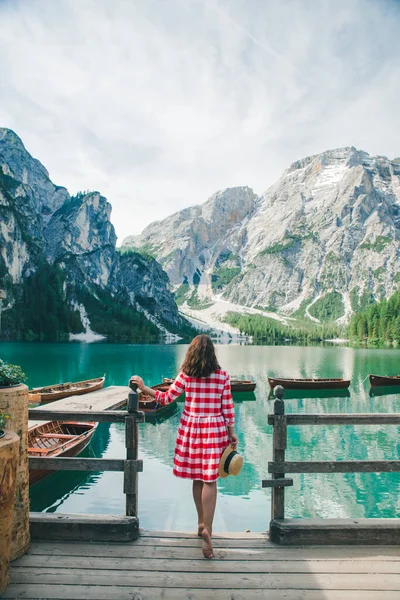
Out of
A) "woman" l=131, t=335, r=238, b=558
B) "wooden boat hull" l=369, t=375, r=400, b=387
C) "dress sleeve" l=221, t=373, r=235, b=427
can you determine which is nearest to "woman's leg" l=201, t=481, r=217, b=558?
"woman" l=131, t=335, r=238, b=558

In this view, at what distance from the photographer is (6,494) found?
5152 mm

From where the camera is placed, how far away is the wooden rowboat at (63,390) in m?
37.0

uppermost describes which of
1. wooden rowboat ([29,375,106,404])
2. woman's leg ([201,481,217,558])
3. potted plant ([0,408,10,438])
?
potted plant ([0,408,10,438])

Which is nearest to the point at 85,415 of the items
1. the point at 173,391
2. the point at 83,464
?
the point at 83,464

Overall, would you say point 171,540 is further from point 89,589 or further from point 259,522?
point 259,522

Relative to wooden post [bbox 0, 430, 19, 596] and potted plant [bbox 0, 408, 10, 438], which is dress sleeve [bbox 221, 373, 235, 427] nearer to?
wooden post [bbox 0, 430, 19, 596]

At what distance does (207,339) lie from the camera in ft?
21.2

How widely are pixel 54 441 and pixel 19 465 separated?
569 inches

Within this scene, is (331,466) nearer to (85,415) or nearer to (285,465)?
(285,465)

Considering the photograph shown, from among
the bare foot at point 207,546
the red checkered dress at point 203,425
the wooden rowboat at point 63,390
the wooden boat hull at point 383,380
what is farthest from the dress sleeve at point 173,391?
the wooden boat hull at point 383,380

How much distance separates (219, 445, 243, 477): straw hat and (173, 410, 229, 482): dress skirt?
7 cm

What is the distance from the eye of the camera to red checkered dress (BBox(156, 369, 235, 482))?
616cm

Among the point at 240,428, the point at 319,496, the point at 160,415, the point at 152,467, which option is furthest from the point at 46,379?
the point at 319,496

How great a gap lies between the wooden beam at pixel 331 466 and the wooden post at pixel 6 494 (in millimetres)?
3783
